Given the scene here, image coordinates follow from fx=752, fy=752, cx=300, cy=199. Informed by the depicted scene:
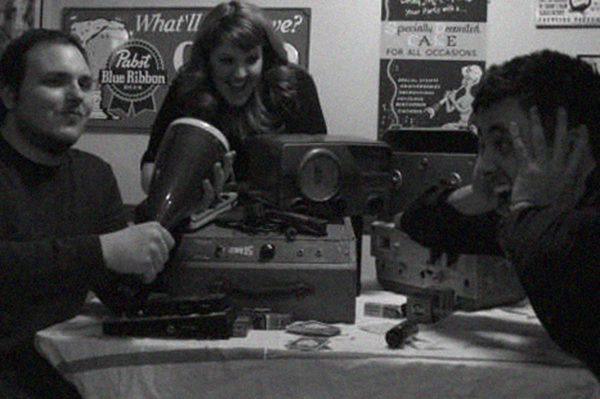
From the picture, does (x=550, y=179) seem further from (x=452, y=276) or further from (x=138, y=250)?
(x=138, y=250)

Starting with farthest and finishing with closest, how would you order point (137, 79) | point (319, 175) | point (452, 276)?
point (137, 79)
point (319, 175)
point (452, 276)

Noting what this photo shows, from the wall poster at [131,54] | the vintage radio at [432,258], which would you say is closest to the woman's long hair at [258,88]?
the vintage radio at [432,258]

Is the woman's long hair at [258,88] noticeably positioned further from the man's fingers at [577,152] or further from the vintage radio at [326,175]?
the man's fingers at [577,152]

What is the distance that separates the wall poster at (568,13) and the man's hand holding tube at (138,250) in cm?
212

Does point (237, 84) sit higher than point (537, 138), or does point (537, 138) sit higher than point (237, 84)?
point (237, 84)

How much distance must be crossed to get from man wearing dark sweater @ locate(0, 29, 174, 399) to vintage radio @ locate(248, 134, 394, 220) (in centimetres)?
31

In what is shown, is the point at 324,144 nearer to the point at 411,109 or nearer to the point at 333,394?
the point at 333,394

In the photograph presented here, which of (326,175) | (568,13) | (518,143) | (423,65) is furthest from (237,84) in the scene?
(568,13)

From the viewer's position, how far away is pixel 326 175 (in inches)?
54.9

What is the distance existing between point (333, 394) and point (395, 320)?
0.26 meters

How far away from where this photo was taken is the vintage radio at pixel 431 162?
1472 millimetres

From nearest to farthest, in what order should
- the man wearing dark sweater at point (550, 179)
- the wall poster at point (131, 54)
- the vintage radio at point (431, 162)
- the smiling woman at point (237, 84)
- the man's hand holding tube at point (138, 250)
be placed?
the man wearing dark sweater at point (550, 179) < the man's hand holding tube at point (138, 250) < the vintage radio at point (431, 162) < the smiling woman at point (237, 84) < the wall poster at point (131, 54)

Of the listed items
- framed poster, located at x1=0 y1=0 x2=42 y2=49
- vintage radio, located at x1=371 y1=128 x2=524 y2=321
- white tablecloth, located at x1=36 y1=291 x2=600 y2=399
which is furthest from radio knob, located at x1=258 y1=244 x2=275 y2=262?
framed poster, located at x1=0 y1=0 x2=42 y2=49

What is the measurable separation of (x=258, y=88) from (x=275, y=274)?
842mm
